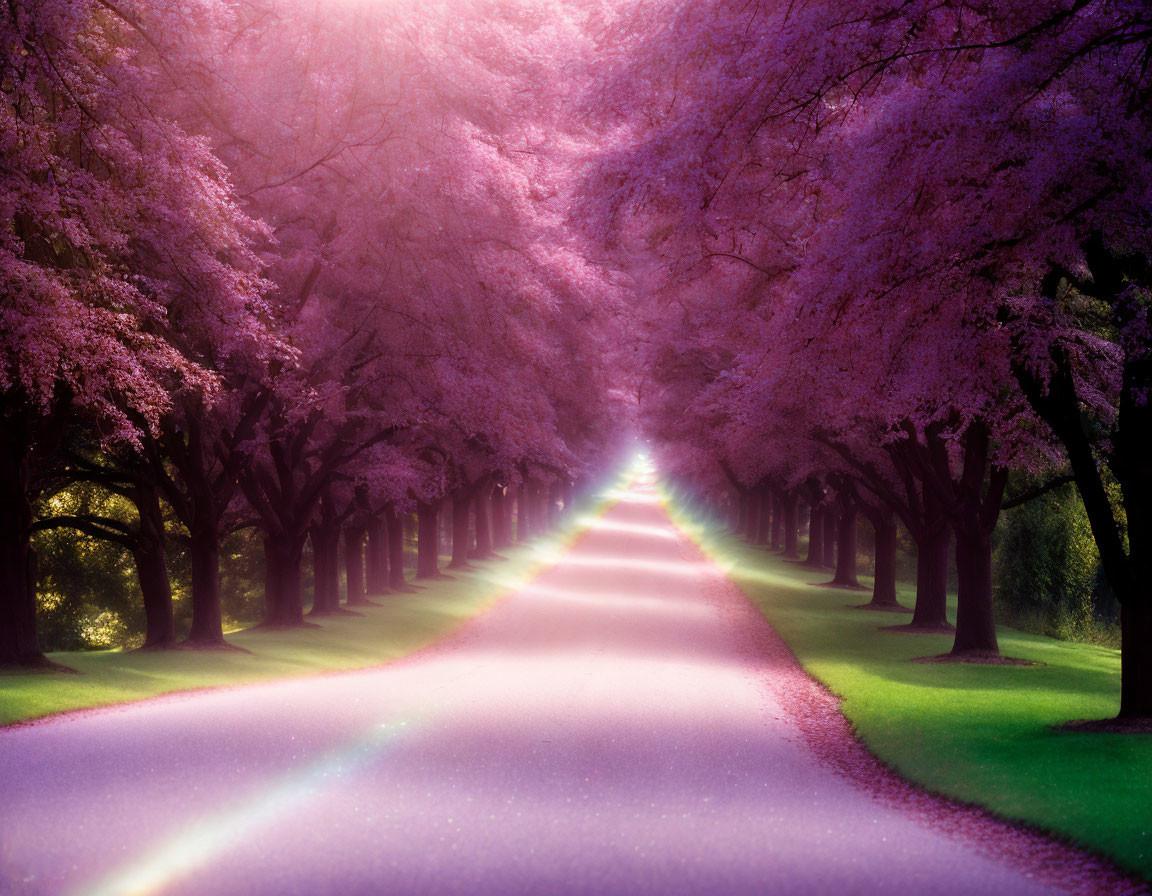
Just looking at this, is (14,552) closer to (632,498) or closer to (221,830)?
(221,830)

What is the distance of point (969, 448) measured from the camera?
22266 millimetres

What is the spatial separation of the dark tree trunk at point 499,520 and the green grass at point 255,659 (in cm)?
2154

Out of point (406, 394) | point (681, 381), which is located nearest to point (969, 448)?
point (681, 381)

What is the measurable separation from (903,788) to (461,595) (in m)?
24.4

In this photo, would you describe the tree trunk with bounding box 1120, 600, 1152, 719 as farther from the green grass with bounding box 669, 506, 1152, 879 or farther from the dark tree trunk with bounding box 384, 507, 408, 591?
the dark tree trunk with bounding box 384, 507, 408, 591

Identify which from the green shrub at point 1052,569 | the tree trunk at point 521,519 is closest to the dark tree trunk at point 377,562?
the green shrub at point 1052,569

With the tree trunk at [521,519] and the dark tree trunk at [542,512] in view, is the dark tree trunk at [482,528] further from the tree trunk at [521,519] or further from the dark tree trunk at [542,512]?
the dark tree trunk at [542,512]

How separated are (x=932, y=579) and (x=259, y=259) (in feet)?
57.9

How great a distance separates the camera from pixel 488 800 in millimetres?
9398

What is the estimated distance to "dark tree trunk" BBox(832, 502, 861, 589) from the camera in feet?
127

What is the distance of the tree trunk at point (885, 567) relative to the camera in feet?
105

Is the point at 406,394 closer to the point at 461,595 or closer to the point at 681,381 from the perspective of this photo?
the point at 681,381

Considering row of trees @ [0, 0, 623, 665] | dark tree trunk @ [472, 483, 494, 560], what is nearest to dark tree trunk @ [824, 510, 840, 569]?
dark tree trunk @ [472, 483, 494, 560]

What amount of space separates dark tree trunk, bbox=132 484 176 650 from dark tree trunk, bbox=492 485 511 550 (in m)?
32.6
